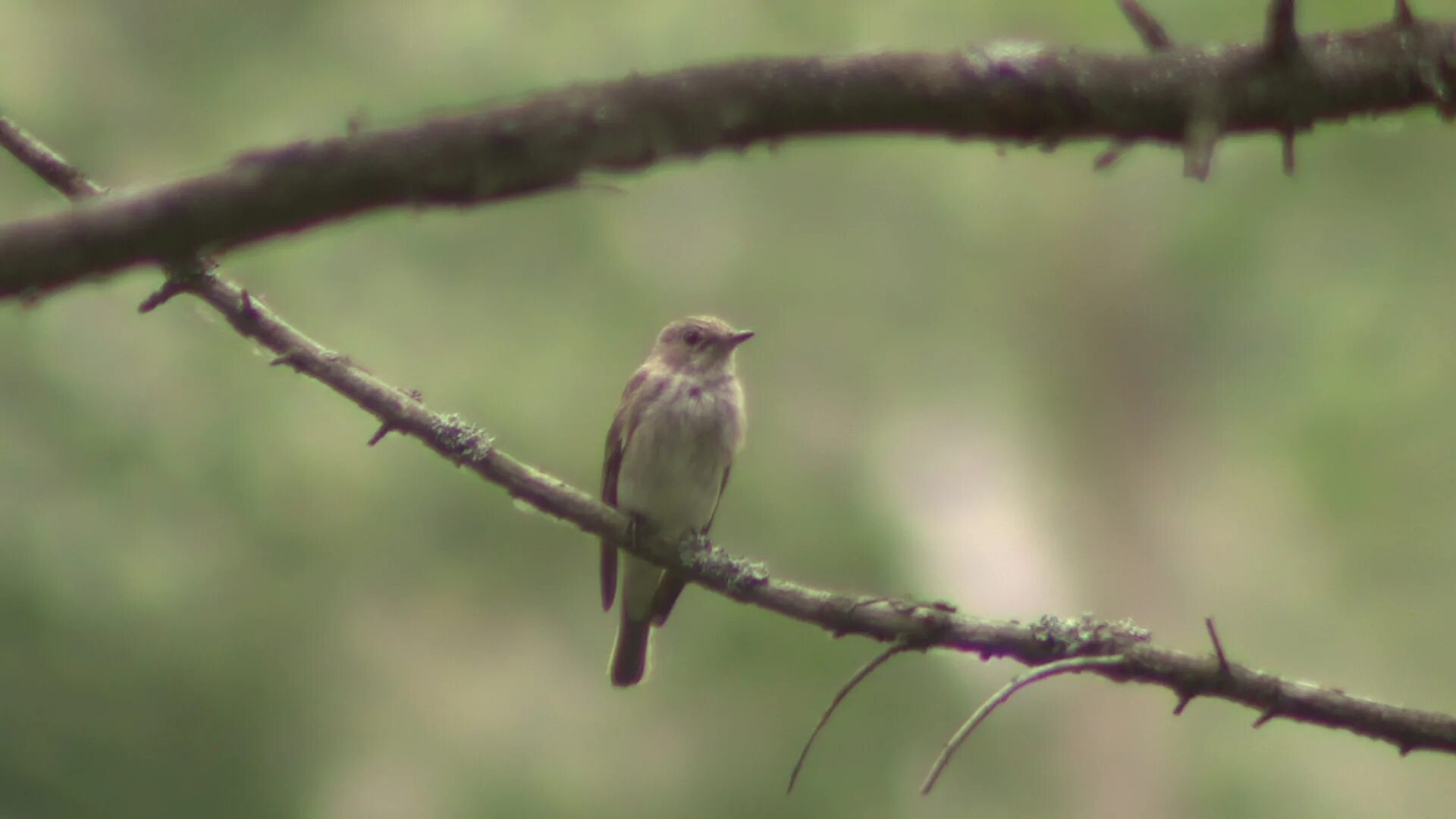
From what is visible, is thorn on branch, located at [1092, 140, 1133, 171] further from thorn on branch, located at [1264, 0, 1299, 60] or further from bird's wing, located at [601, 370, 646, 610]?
bird's wing, located at [601, 370, 646, 610]

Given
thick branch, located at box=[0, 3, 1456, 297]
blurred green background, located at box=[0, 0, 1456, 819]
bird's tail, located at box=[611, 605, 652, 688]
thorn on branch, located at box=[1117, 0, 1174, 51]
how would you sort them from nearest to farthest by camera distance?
thick branch, located at box=[0, 3, 1456, 297], thorn on branch, located at box=[1117, 0, 1174, 51], bird's tail, located at box=[611, 605, 652, 688], blurred green background, located at box=[0, 0, 1456, 819]

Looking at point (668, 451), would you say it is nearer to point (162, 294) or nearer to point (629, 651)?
Result: point (629, 651)

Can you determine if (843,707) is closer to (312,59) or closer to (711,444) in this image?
(711,444)

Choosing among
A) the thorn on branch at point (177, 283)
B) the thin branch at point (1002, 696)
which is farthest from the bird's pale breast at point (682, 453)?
the thin branch at point (1002, 696)

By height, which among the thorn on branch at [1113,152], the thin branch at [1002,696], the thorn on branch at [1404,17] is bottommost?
the thin branch at [1002,696]

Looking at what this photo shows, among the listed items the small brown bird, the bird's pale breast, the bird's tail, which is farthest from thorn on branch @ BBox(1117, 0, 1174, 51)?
the bird's tail

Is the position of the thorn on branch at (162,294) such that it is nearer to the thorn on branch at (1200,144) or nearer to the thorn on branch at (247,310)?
the thorn on branch at (247,310)

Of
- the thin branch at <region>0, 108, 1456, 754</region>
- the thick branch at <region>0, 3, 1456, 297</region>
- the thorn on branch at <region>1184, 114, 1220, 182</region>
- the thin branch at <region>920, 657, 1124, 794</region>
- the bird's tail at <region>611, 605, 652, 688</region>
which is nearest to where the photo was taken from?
the thick branch at <region>0, 3, 1456, 297</region>
